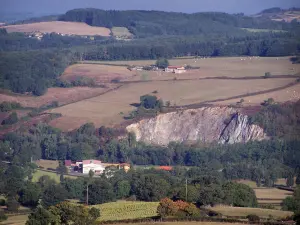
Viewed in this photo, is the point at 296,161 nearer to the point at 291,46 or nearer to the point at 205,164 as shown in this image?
the point at 205,164

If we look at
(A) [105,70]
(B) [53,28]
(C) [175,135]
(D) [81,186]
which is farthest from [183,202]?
(B) [53,28]

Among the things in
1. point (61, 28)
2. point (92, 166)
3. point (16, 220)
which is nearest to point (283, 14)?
point (61, 28)

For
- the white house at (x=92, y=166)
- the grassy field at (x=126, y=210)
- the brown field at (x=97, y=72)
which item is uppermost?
the grassy field at (x=126, y=210)

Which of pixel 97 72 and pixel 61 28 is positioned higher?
pixel 97 72

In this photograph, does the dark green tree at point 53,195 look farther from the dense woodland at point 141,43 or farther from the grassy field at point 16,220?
the dense woodland at point 141,43

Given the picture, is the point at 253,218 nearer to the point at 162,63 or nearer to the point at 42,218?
the point at 42,218

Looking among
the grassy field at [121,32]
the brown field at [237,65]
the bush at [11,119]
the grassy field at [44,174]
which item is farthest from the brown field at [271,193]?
the grassy field at [121,32]

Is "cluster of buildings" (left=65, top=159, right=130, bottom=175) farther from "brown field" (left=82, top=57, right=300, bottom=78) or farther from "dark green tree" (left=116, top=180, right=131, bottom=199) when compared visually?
"brown field" (left=82, top=57, right=300, bottom=78)

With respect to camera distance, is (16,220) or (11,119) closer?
(16,220)

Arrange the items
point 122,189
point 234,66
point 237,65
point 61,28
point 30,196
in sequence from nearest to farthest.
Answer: point 30,196, point 122,189, point 234,66, point 237,65, point 61,28
